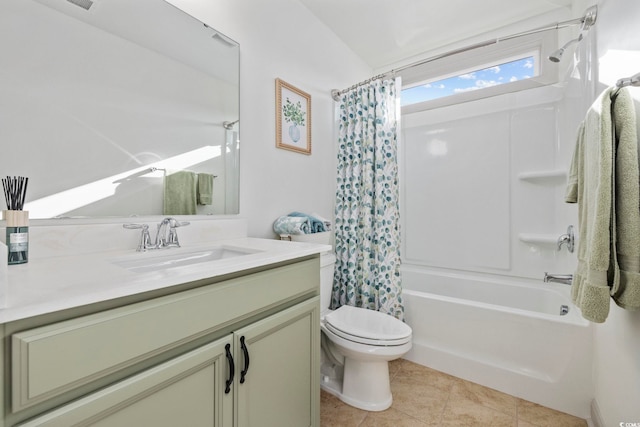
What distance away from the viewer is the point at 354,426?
1.47 metres

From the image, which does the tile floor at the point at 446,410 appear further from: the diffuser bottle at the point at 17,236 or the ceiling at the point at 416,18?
the ceiling at the point at 416,18

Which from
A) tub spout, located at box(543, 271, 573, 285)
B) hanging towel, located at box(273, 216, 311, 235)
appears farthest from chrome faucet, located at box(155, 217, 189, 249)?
tub spout, located at box(543, 271, 573, 285)

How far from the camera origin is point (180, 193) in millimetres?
1387

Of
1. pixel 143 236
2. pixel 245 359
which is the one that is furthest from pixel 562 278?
pixel 143 236

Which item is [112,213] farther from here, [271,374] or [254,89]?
[254,89]

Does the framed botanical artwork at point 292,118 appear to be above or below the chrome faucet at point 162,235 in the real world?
above

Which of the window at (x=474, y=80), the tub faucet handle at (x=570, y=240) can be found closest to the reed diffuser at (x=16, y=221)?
the tub faucet handle at (x=570, y=240)

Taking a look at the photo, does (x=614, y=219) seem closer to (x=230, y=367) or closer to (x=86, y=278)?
(x=230, y=367)

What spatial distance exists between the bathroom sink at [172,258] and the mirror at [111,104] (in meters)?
0.25

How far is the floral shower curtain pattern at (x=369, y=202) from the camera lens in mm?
2018

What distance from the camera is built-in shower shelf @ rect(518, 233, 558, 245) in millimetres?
2172

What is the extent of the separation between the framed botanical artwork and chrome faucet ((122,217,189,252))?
0.88 meters

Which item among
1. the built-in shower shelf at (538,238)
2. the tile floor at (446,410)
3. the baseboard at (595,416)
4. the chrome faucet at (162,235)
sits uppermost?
the chrome faucet at (162,235)

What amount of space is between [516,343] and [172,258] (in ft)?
6.21
